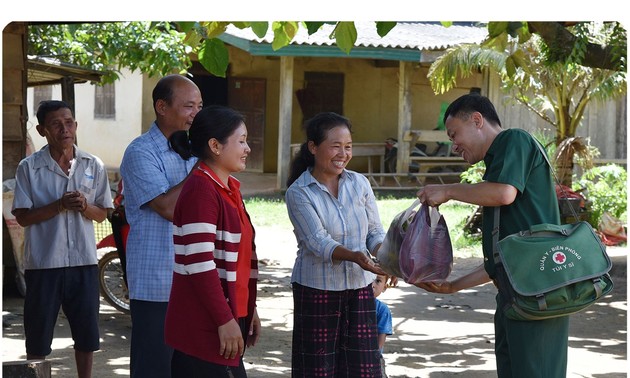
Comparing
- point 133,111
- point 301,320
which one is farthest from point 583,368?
point 133,111

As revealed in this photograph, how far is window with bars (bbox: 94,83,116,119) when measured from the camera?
840 inches

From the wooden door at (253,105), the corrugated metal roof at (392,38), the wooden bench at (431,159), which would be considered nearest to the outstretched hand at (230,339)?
the corrugated metal roof at (392,38)

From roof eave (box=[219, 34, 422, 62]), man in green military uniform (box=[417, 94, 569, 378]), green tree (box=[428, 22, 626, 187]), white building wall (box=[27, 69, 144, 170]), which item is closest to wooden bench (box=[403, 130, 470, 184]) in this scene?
roof eave (box=[219, 34, 422, 62])

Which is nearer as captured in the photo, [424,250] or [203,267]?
[203,267]

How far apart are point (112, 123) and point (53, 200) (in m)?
16.3

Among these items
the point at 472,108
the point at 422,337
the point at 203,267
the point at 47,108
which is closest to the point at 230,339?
the point at 203,267

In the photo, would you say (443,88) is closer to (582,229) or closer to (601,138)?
(601,138)

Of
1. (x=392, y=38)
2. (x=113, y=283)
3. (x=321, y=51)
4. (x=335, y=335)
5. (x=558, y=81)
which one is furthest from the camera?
(x=392, y=38)

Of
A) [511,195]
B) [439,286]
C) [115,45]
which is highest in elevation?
[115,45]

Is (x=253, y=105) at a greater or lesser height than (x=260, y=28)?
lesser

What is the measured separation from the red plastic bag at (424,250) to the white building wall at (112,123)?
16.7 metres

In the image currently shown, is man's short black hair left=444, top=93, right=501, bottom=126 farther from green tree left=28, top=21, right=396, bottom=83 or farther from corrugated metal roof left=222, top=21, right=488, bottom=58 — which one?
corrugated metal roof left=222, top=21, right=488, bottom=58

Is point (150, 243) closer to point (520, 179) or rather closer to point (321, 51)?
point (520, 179)

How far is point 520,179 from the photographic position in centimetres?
370
